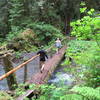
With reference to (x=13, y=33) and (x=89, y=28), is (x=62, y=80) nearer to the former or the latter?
(x=89, y=28)

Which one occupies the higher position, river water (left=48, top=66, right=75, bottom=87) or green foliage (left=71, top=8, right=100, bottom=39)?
green foliage (left=71, top=8, right=100, bottom=39)

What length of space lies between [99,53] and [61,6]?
2409 cm

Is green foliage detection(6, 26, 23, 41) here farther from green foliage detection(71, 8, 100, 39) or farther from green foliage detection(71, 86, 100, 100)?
green foliage detection(71, 86, 100, 100)

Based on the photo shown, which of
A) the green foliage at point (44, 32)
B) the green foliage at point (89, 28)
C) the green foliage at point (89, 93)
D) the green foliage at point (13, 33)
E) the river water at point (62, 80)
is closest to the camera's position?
the green foliage at point (89, 93)

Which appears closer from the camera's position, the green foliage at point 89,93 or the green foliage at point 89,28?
the green foliage at point 89,93

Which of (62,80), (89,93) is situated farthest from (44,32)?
(89,93)

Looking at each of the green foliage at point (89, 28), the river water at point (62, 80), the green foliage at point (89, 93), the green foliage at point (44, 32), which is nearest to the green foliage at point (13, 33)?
the green foliage at point (44, 32)

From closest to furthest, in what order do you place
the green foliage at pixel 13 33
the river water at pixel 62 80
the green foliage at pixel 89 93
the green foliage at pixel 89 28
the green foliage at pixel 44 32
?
the green foliage at pixel 89 93, the green foliage at pixel 89 28, the river water at pixel 62 80, the green foliage at pixel 13 33, the green foliage at pixel 44 32

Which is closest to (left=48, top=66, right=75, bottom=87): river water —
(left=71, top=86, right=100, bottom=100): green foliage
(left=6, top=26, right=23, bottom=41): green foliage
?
(left=71, top=86, right=100, bottom=100): green foliage

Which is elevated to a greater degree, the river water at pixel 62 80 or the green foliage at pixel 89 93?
the green foliage at pixel 89 93

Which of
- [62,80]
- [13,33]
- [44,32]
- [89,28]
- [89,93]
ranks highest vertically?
[89,28]

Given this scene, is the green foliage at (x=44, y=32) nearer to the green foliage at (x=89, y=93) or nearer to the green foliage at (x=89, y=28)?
the green foliage at (x=89, y=28)

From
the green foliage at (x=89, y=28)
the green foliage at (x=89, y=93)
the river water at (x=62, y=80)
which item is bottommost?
the river water at (x=62, y=80)

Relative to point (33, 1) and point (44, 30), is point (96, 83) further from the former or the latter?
point (33, 1)
